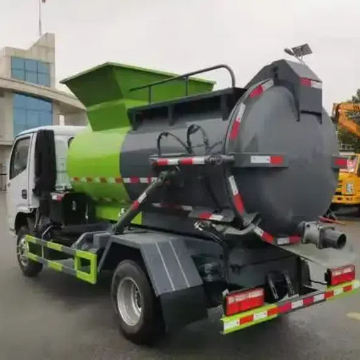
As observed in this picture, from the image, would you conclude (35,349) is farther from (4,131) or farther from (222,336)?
(4,131)

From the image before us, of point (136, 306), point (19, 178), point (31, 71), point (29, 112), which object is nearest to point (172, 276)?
point (136, 306)

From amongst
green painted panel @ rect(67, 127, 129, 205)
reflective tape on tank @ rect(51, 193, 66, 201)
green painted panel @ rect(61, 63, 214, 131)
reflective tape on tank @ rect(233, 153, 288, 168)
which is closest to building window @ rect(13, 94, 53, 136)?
reflective tape on tank @ rect(51, 193, 66, 201)

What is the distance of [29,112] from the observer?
44.5 meters

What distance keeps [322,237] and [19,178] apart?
534 centimetres

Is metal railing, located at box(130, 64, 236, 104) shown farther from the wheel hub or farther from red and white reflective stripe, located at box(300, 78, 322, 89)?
the wheel hub

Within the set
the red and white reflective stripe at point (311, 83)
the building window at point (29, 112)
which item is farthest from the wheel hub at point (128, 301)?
the building window at point (29, 112)

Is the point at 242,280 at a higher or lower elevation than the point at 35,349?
higher

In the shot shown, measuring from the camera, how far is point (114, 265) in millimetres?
5574

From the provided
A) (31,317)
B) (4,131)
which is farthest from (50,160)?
(4,131)

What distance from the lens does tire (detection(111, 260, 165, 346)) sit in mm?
4742

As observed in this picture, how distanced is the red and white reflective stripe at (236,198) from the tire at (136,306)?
44.9 inches

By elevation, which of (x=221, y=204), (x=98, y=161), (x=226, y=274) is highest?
(x=98, y=161)

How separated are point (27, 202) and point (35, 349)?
3427 millimetres

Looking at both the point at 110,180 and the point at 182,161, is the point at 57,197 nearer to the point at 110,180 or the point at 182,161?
the point at 110,180
